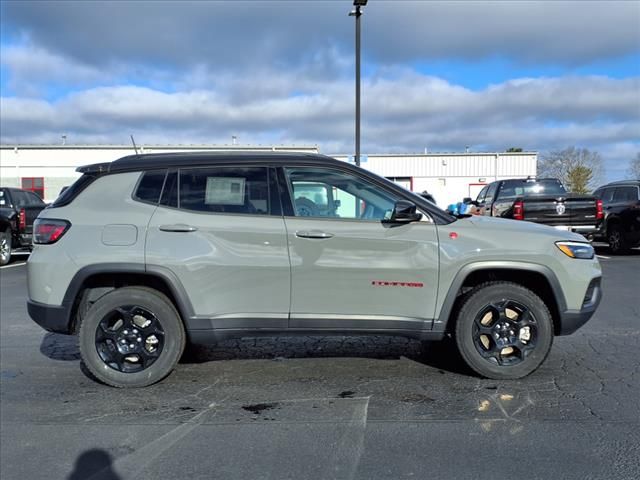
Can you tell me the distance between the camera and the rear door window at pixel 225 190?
4.34 meters

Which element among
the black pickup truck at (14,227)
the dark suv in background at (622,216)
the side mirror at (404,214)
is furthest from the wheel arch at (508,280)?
the black pickup truck at (14,227)

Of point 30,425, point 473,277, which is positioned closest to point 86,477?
point 30,425

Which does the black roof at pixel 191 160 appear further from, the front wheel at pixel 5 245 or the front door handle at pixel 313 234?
the front wheel at pixel 5 245

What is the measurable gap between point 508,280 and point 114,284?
332 centimetres

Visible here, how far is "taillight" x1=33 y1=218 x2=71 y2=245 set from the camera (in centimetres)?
427

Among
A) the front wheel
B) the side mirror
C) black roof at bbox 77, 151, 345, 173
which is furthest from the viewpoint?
the front wheel

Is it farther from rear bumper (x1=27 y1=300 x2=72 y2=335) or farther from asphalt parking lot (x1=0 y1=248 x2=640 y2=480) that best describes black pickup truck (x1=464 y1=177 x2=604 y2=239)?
rear bumper (x1=27 y1=300 x2=72 y2=335)

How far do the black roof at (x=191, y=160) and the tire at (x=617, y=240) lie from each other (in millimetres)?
11477

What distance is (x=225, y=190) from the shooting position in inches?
173

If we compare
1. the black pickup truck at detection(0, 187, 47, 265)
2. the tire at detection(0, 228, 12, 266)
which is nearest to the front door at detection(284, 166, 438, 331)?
the black pickup truck at detection(0, 187, 47, 265)

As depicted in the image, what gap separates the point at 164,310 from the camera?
4285 millimetres

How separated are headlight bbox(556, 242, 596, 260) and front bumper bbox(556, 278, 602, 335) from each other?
21 centimetres

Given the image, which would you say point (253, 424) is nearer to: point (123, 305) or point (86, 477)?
point (86, 477)

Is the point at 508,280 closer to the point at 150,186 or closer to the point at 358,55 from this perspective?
the point at 150,186
